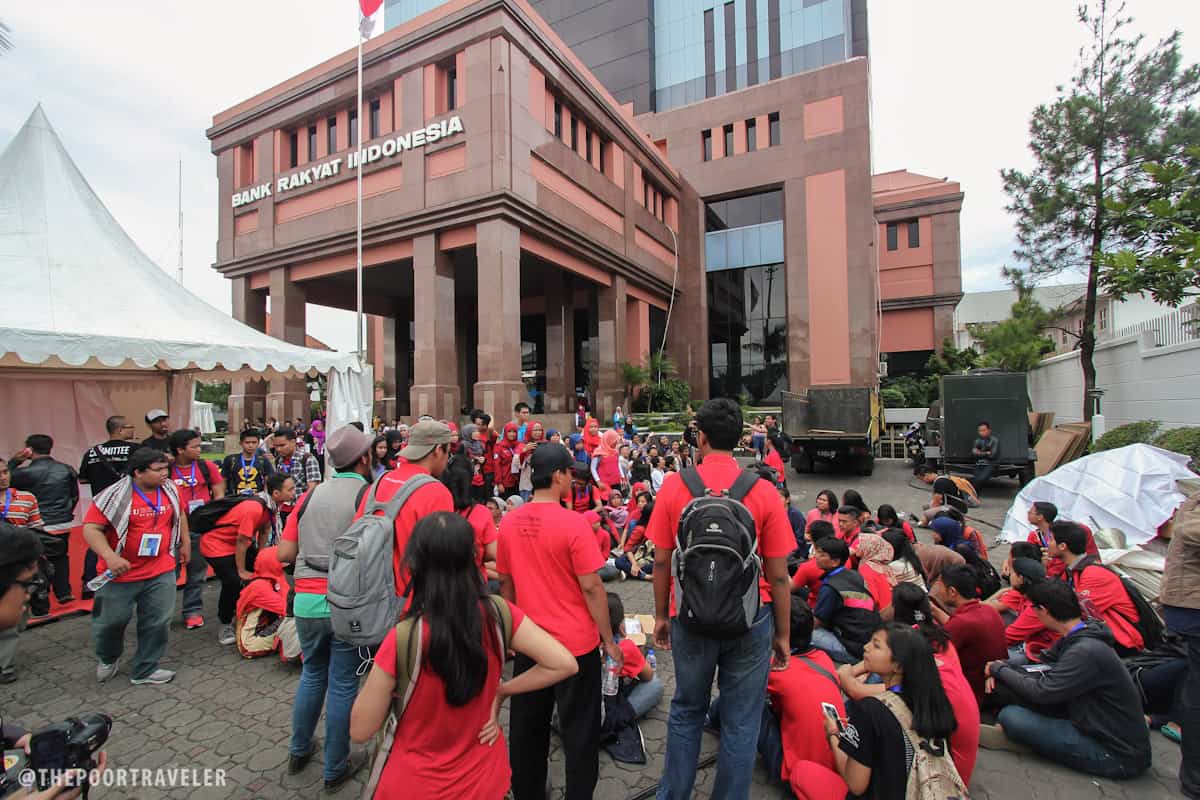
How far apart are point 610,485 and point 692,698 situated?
645 centimetres

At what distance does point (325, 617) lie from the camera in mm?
2703

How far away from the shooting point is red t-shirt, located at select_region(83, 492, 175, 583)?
12.3 ft

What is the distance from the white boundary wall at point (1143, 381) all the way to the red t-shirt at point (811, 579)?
374 inches

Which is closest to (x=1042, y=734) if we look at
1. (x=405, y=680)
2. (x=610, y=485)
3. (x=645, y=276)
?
(x=405, y=680)

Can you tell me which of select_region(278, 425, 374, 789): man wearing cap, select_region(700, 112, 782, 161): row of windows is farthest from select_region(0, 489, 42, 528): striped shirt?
select_region(700, 112, 782, 161): row of windows

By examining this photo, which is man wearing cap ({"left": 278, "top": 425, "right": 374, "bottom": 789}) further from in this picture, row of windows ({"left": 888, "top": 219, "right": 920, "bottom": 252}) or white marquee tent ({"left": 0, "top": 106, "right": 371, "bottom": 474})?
row of windows ({"left": 888, "top": 219, "right": 920, "bottom": 252})

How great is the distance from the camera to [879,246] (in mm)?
30219

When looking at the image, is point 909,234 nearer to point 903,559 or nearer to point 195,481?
point 903,559

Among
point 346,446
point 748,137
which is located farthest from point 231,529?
point 748,137

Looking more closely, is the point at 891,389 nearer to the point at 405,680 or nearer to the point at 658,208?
the point at 658,208

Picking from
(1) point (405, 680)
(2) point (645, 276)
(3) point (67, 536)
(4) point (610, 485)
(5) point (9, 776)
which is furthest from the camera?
(2) point (645, 276)

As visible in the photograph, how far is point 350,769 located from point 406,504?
1507 millimetres

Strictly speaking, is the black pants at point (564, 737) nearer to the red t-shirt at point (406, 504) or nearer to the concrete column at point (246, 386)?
the red t-shirt at point (406, 504)

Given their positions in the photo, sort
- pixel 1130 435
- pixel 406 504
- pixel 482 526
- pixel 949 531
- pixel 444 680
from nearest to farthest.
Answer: pixel 444 680, pixel 406 504, pixel 482 526, pixel 949 531, pixel 1130 435
